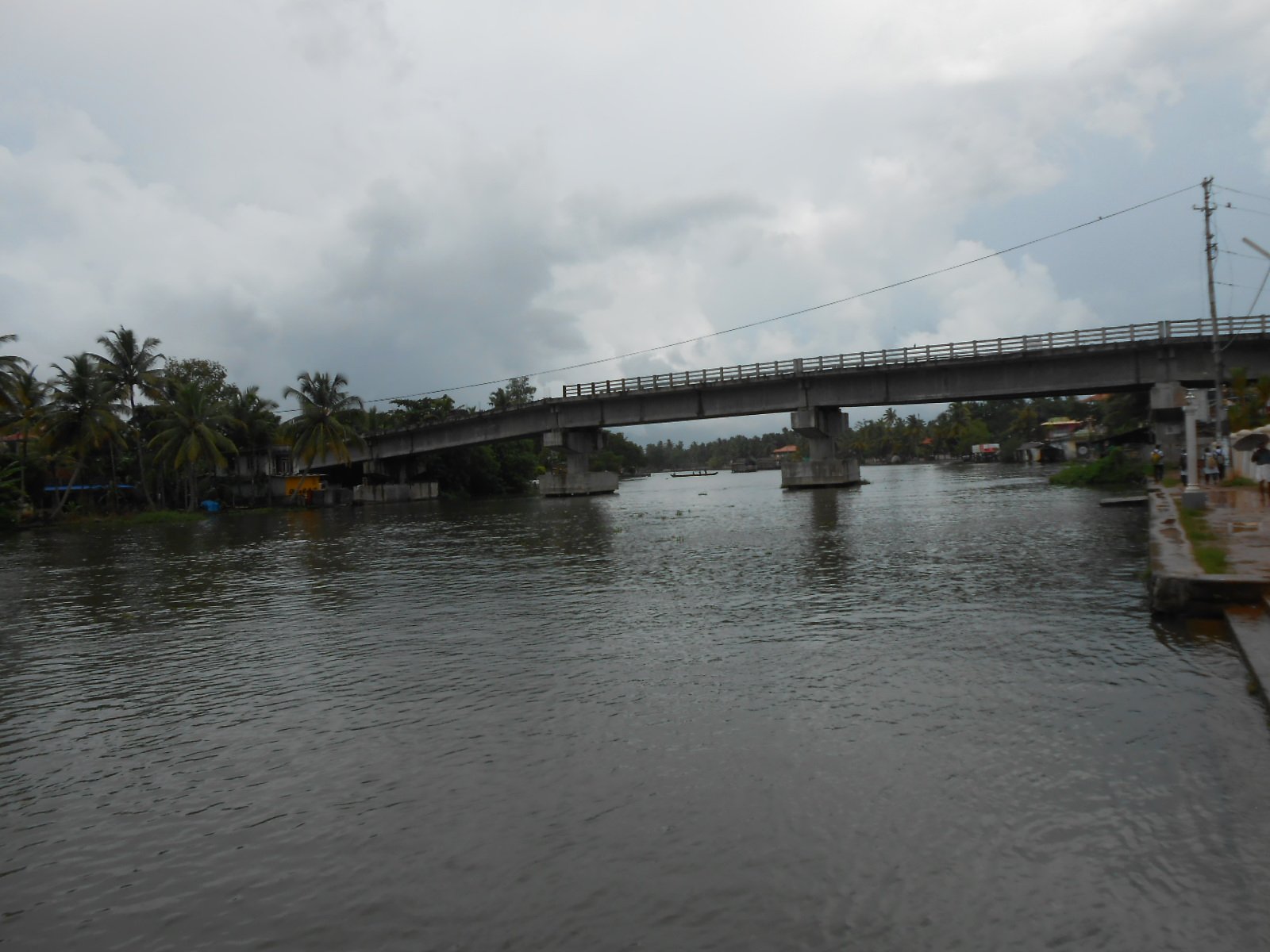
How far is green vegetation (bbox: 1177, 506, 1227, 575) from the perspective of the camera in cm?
1275

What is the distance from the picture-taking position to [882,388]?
5888cm

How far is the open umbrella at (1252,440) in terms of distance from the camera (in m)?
27.0

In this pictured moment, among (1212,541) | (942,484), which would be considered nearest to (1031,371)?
(942,484)

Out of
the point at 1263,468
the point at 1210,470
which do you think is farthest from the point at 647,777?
the point at 1210,470

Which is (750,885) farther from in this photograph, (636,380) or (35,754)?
(636,380)

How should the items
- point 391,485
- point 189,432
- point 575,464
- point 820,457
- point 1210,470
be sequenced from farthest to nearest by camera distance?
point 391,485 → point 575,464 → point 820,457 → point 189,432 → point 1210,470

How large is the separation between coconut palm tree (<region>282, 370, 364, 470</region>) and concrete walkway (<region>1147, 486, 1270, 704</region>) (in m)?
68.7

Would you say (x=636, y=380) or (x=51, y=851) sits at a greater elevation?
(x=636, y=380)

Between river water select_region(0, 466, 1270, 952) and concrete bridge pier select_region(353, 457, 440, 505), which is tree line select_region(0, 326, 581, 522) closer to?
concrete bridge pier select_region(353, 457, 440, 505)

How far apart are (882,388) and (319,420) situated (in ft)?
157

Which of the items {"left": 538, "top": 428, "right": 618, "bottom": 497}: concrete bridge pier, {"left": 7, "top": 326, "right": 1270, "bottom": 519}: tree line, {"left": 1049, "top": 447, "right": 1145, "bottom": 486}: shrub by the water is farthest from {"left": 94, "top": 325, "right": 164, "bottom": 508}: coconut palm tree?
{"left": 1049, "top": 447, "right": 1145, "bottom": 486}: shrub by the water

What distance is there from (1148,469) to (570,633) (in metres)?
47.9

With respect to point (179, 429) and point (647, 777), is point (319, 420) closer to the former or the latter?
point (179, 429)

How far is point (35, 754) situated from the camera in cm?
878
